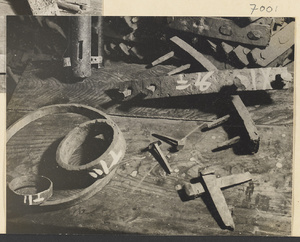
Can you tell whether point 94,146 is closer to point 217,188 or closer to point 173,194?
point 173,194

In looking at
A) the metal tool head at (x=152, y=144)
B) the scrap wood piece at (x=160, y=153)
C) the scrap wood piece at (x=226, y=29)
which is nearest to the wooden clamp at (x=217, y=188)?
the scrap wood piece at (x=160, y=153)

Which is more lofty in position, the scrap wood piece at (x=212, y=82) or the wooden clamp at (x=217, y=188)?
the scrap wood piece at (x=212, y=82)

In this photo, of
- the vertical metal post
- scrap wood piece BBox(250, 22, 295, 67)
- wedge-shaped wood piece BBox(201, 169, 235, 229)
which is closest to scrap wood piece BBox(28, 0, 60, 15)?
the vertical metal post

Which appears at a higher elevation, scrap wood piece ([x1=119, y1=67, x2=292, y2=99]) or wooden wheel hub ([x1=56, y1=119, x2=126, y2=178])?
scrap wood piece ([x1=119, y1=67, x2=292, y2=99])

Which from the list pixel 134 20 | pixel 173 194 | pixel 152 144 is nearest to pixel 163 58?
pixel 134 20

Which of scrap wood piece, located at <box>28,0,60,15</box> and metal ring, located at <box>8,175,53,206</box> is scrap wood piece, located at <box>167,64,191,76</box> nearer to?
scrap wood piece, located at <box>28,0,60,15</box>

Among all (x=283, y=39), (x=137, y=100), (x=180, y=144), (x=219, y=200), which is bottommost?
(x=219, y=200)

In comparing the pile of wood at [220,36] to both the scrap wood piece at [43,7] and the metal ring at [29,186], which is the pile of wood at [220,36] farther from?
the metal ring at [29,186]
